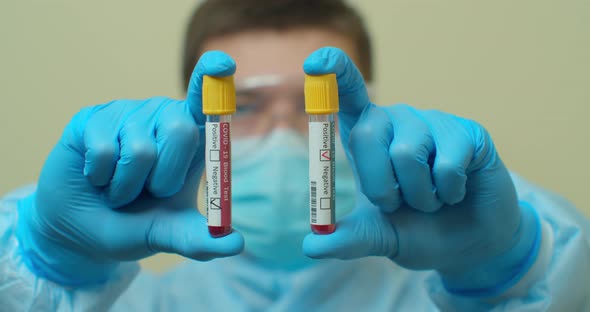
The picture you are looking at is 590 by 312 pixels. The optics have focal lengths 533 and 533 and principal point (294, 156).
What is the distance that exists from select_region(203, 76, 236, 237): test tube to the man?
3 centimetres

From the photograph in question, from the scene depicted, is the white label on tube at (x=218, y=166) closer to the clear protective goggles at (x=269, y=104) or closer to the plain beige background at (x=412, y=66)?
the clear protective goggles at (x=269, y=104)

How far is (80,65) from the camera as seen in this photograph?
1573 millimetres

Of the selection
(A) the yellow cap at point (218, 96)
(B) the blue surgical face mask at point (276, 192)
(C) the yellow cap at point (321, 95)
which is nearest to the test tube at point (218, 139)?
(A) the yellow cap at point (218, 96)

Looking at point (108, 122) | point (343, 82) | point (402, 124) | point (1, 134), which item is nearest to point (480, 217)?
point (402, 124)

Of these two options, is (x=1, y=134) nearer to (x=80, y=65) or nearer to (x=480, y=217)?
(x=80, y=65)

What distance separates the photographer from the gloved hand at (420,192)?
0.75m

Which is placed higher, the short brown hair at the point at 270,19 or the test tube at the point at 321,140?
the short brown hair at the point at 270,19

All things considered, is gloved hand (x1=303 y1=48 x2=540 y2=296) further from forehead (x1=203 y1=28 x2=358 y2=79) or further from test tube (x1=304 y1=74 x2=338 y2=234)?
forehead (x1=203 y1=28 x2=358 y2=79)

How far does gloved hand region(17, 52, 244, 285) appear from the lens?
772mm

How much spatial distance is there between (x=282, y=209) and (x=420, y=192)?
379mm

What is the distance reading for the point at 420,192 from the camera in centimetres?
77

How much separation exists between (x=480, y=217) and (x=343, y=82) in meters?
0.31

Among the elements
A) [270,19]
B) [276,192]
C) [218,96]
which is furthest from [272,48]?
[218,96]

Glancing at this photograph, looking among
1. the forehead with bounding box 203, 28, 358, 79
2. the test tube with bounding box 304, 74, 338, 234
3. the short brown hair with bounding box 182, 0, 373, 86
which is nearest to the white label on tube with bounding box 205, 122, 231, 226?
the test tube with bounding box 304, 74, 338, 234
